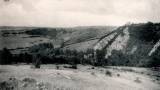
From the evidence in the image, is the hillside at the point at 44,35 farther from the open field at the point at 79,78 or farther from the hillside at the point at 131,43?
the open field at the point at 79,78

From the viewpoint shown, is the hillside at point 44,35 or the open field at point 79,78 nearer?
the open field at point 79,78

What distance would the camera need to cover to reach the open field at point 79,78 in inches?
134

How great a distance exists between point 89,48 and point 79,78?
0.34 metres

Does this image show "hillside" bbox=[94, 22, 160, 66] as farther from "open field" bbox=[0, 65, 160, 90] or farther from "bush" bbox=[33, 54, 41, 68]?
"bush" bbox=[33, 54, 41, 68]

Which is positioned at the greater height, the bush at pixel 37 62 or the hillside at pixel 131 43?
the hillside at pixel 131 43

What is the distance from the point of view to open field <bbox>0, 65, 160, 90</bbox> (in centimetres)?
340

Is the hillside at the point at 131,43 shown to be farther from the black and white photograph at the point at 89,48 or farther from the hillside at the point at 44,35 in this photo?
the hillside at the point at 44,35

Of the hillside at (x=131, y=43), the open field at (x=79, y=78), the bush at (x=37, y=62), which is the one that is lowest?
the open field at (x=79, y=78)

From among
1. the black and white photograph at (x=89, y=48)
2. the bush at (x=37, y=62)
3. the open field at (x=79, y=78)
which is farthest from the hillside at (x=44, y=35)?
the open field at (x=79, y=78)

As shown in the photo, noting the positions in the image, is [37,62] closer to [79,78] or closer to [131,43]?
[79,78]

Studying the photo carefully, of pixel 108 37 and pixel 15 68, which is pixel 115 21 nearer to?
pixel 108 37

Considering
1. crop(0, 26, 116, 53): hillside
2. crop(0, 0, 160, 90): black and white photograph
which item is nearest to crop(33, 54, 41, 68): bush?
crop(0, 0, 160, 90): black and white photograph

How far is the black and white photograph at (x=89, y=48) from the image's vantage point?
11.3 feet

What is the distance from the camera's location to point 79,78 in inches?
135
